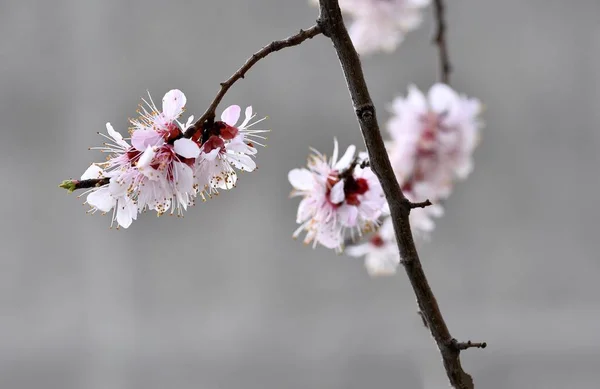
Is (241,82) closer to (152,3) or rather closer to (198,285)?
(152,3)

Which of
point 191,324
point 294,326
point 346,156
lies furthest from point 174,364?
point 346,156

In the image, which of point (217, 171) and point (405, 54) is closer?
point (217, 171)

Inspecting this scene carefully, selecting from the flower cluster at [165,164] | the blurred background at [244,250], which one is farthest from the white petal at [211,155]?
the blurred background at [244,250]

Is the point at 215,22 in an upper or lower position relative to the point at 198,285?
upper

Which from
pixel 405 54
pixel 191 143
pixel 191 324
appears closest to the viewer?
pixel 191 143

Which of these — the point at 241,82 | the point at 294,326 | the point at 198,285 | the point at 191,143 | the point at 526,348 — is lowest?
the point at 191,143

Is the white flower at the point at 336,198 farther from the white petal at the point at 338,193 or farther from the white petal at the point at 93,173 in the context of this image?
the white petal at the point at 93,173

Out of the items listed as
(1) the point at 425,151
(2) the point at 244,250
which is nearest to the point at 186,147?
(1) the point at 425,151

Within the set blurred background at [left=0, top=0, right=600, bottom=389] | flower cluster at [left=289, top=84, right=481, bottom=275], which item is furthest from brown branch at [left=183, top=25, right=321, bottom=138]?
blurred background at [left=0, top=0, right=600, bottom=389]
